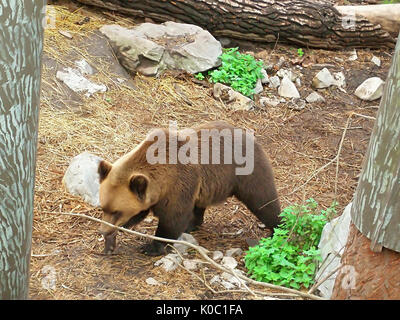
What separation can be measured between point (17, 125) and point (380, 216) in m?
2.00

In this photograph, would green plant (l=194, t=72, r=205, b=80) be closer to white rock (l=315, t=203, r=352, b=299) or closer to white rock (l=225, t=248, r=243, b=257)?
white rock (l=225, t=248, r=243, b=257)

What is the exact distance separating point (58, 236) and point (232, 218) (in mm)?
1872

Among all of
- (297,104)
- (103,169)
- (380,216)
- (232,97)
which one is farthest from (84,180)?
(297,104)

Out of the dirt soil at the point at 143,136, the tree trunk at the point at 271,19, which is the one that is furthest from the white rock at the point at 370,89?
the tree trunk at the point at 271,19

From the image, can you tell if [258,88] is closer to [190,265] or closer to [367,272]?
[190,265]

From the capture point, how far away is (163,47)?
865 centimetres

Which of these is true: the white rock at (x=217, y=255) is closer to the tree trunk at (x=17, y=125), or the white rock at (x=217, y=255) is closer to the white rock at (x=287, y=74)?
the tree trunk at (x=17, y=125)

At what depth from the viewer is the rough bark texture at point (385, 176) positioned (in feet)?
9.93

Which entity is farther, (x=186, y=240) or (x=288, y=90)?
(x=288, y=90)

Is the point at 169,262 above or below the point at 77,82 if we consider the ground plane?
below

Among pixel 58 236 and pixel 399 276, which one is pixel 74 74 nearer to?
pixel 58 236

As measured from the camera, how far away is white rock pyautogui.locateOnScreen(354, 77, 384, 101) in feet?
29.5

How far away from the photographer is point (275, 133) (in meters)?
8.05

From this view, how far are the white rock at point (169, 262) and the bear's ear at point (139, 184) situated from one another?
2.00ft
